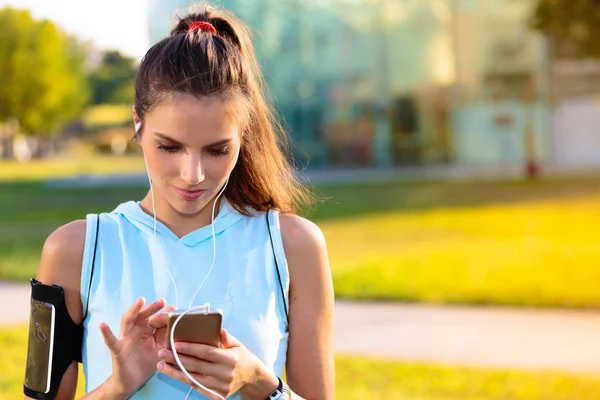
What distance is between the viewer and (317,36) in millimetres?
32812

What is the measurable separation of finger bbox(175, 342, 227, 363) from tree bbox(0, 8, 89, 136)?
190 ft

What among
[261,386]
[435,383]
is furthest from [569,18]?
[261,386]

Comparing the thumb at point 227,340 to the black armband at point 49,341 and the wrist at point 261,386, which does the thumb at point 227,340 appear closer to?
the wrist at point 261,386

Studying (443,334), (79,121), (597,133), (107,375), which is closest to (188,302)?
(107,375)

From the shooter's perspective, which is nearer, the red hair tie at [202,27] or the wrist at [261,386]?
the wrist at [261,386]

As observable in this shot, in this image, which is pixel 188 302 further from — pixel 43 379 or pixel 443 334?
pixel 443 334

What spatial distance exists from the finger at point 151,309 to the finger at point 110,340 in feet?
0.20

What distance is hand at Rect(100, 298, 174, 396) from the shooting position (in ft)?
5.96

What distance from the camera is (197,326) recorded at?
175 cm

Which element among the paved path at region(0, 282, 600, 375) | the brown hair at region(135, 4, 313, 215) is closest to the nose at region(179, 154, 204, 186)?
the brown hair at region(135, 4, 313, 215)

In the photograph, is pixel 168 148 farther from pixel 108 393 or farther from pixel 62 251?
pixel 108 393

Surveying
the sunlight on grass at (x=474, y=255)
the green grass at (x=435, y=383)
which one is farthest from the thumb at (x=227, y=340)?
the sunlight on grass at (x=474, y=255)

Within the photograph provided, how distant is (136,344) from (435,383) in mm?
4532

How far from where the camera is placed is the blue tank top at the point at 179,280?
6.53 ft
